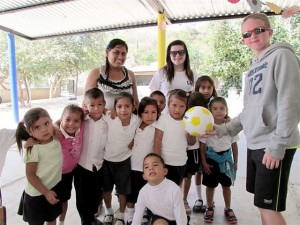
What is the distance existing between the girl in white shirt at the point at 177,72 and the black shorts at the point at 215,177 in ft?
2.66

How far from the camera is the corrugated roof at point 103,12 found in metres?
5.21

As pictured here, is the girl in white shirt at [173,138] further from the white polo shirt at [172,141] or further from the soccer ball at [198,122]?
the soccer ball at [198,122]

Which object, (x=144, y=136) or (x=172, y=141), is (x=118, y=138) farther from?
(x=172, y=141)

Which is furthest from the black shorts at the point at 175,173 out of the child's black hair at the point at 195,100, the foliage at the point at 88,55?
the foliage at the point at 88,55

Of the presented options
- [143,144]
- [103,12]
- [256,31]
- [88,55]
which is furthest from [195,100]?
[88,55]

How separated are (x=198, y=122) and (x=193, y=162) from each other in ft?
1.90

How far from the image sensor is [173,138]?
238 cm

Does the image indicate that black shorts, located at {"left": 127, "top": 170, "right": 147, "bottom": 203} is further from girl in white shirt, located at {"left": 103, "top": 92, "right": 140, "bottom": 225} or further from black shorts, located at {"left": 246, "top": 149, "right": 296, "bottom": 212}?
black shorts, located at {"left": 246, "top": 149, "right": 296, "bottom": 212}

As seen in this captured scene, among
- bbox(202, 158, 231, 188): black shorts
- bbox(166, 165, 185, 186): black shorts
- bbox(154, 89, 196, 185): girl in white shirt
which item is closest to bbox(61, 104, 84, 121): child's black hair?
bbox(154, 89, 196, 185): girl in white shirt

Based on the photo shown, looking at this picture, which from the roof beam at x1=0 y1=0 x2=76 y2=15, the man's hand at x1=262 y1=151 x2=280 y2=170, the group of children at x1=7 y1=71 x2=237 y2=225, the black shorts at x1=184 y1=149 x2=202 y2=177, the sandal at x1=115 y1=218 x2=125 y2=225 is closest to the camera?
the man's hand at x1=262 y1=151 x2=280 y2=170

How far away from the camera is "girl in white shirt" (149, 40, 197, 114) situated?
2.82 m

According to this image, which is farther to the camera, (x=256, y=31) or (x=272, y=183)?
(x=256, y=31)

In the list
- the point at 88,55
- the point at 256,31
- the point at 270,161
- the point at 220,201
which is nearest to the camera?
the point at 270,161

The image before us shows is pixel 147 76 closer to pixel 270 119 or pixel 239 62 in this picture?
pixel 239 62
